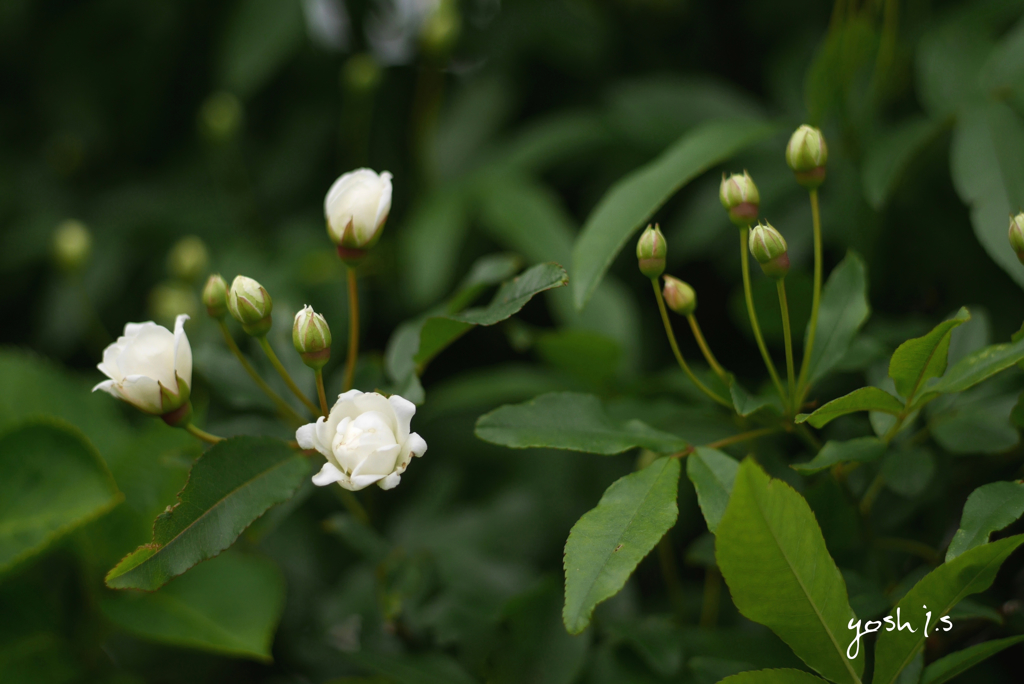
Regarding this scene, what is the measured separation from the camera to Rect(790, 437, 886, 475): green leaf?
0.53 meters

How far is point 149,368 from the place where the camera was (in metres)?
0.55

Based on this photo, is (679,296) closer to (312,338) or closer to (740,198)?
(740,198)

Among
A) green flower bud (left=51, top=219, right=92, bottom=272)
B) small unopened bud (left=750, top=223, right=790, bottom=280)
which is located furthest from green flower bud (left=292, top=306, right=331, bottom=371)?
green flower bud (left=51, top=219, right=92, bottom=272)

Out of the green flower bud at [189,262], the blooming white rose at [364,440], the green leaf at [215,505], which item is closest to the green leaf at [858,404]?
the blooming white rose at [364,440]

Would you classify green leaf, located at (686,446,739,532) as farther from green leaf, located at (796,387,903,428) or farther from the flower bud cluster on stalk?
the flower bud cluster on stalk

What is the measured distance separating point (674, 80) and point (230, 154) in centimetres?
78

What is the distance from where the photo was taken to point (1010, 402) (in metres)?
0.60

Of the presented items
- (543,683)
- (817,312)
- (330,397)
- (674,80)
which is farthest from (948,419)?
(674,80)

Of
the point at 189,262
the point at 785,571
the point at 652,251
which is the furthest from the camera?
the point at 189,262

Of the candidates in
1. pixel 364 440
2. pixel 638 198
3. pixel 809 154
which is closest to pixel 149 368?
pixel 364 440

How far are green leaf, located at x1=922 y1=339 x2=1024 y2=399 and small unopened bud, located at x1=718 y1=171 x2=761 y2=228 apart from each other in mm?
183

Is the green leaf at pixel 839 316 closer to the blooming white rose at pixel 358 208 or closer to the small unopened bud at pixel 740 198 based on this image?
the small unopened bud at pixel 740 198

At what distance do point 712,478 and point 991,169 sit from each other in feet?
1.45

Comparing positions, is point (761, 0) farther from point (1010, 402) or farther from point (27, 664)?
point (27, 664)
